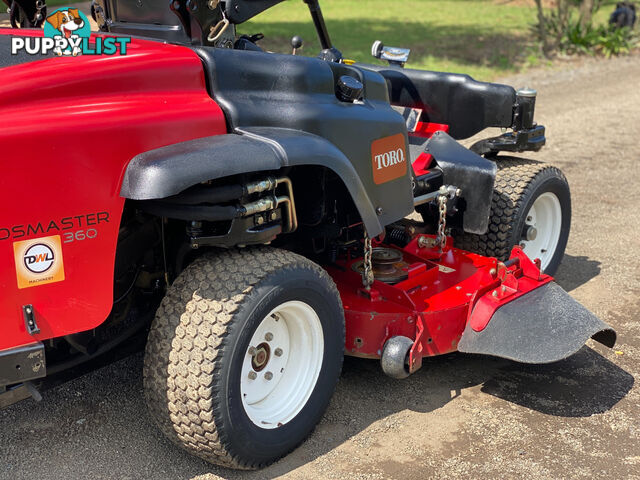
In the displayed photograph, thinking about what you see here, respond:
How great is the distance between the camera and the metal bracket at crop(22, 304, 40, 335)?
8.42ft

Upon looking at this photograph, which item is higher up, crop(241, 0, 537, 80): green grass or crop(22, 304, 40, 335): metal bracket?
crop(22, 304, 40, 335): metal bracket

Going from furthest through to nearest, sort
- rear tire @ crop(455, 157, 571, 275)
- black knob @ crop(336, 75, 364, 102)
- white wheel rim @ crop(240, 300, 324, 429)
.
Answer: rear tire @ crop(455, 157, 571, 275) < black knob @ crop(336, 75, 364, 102) < white wheel rim @ crop(240, 300, 324, 429)

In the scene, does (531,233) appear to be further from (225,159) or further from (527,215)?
(225,159)

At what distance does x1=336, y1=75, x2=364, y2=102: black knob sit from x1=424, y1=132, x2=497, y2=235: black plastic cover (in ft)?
3.79

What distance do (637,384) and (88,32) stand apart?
2952mm

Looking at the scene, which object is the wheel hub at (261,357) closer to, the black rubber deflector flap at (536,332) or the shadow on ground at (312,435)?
the shadow on ground at (312,435)

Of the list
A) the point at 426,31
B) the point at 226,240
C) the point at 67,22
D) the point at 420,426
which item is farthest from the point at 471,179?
the point at 426,31

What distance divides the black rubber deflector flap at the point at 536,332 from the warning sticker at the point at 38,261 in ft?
6.10

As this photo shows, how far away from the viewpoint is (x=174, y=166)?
2.67m

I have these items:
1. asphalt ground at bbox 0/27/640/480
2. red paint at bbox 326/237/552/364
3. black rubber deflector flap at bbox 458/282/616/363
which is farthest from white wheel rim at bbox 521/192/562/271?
black rubber deflector flap at bbox 458/282/616/363

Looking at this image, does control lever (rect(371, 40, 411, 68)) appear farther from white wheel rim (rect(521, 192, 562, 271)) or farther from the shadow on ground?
the shadow on ground

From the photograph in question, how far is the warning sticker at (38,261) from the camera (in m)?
2.51

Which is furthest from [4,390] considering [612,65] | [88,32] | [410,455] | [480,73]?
[612,65]

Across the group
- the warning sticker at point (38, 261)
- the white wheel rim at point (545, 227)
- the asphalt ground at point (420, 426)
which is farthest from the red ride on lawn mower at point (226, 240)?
the white wheel rim at point (545, 227)
